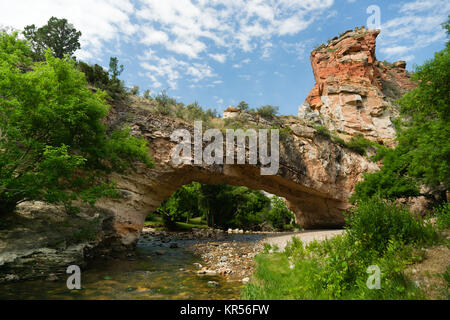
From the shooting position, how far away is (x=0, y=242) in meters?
7.54

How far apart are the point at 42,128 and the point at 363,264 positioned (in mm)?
11473

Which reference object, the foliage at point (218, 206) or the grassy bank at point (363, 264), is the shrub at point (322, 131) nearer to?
the foliage at point (218, 206)

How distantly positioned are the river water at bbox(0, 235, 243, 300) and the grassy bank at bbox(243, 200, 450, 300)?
5.17 ft

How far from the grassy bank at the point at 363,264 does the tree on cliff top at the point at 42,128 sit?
7.47 metres

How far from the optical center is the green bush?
634 cm

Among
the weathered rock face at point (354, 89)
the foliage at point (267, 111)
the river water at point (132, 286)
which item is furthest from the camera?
the weathered rock face at point (354, 89)

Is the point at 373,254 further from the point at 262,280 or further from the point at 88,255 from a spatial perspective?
the point at 88,255

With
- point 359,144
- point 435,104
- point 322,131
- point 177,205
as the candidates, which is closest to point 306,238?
point 435,104

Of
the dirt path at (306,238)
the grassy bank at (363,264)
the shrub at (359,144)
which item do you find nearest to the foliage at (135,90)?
the dirt path at (306,238)

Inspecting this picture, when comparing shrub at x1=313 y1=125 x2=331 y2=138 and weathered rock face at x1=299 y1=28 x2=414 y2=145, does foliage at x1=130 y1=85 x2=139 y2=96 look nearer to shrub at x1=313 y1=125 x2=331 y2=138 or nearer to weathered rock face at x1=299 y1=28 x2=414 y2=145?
shrub at x1=313 y1=125 x2=331 y2=138

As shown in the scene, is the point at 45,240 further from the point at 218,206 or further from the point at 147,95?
the point at 218,206

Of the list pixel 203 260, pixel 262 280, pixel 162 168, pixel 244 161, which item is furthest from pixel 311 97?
pixel 262 280

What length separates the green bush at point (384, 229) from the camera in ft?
20.8

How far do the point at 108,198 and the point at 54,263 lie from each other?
5.54 meters
